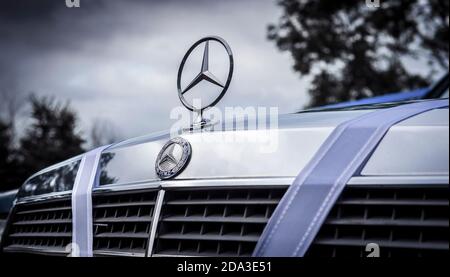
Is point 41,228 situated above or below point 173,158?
below

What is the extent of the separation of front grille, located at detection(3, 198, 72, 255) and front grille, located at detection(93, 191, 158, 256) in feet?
0.48

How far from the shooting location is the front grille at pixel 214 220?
45.3 inches

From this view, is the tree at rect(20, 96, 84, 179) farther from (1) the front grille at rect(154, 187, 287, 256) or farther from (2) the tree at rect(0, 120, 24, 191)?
(1) the front grille at rect(154, 187, 287, 256)

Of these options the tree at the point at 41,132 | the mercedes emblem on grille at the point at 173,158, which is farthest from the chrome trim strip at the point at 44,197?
the tree at the point at 41,132

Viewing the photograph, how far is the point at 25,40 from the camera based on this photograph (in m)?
2.10

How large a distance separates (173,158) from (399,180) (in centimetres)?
66

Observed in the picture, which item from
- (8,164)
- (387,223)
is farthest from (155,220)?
(8,164)

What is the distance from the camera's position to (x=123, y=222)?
141 cm

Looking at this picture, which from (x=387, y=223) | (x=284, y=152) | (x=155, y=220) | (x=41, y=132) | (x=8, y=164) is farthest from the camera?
(x=41, y=132)

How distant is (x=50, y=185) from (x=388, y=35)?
14.0 m

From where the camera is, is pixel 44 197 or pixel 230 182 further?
pixel 44 197

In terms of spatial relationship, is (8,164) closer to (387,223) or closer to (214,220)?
(214,220)

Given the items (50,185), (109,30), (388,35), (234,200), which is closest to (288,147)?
(234,200)
